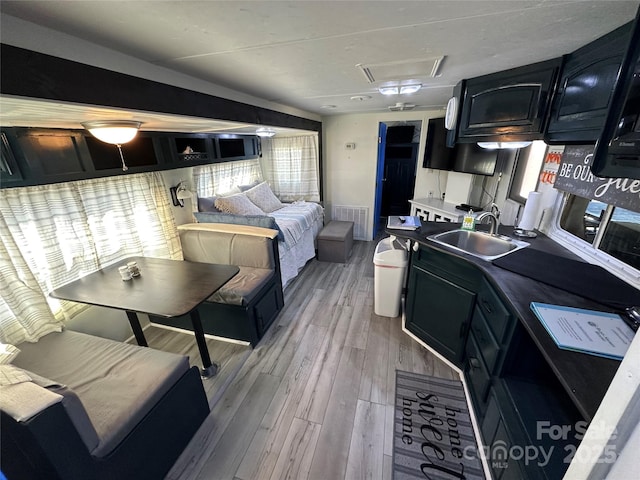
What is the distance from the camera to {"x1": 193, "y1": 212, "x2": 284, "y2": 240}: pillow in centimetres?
246

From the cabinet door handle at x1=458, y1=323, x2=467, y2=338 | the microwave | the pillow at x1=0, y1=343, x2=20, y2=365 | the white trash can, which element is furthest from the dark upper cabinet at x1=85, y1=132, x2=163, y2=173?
the cabinet door handle at x1=458, y1=323, x2=467, y2=338

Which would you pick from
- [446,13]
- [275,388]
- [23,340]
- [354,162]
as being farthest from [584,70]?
[23,340]

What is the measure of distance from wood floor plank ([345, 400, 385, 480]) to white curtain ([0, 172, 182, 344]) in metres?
2.14

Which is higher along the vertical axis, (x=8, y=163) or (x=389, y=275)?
(x=8, y=163)

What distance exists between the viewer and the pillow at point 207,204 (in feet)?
9.26

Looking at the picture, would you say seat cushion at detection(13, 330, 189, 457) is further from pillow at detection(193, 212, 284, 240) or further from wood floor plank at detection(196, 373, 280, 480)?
pillow at detection(193, 212, 284, 240)

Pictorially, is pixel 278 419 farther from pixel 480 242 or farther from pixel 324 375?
pixel 480 242

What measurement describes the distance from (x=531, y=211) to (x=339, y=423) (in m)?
2.11

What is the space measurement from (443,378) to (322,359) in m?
0.94

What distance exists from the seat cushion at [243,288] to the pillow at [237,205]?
956 millimetres

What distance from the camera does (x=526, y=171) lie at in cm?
232

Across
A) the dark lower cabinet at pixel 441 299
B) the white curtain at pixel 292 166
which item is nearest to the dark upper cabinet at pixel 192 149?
the white curtain at pixel 292 166

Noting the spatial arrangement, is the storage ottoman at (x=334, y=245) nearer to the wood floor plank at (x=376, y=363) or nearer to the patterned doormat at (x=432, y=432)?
the wood floor plank at (x=376, y=363)

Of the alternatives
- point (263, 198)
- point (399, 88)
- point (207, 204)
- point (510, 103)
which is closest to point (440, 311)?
point (510, 103)
